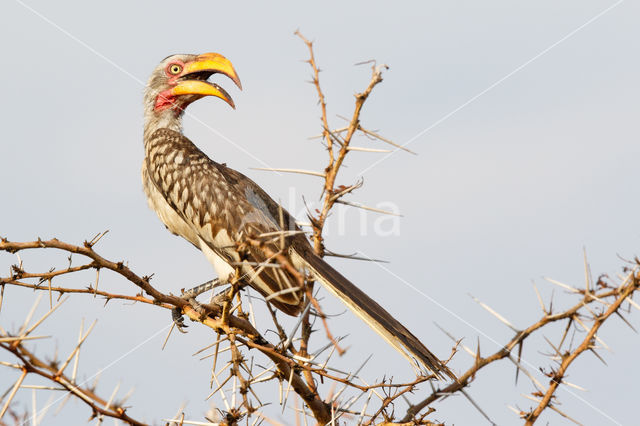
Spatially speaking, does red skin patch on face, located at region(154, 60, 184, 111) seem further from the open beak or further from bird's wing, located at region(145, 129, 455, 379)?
bird's wing, located at region(145, 129, 455, 379)

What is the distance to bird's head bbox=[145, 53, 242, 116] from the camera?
6.27 meters

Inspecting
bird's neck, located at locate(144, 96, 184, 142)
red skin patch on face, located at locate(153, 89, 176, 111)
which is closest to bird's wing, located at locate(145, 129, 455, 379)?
bird's neck, located at locate(144, 96, 184, 142)

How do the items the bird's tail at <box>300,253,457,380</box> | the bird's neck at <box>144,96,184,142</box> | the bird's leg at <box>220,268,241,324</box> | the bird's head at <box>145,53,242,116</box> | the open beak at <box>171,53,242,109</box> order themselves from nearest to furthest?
the bird's leg at <box>220,268,241,324</box> < the bird's tail at <box>300,253,457,380</box> < the open beak at <box>171,53,242,109</box> < the bird's head at <box>145,53,242,116</box> < the bird's neck at <box>144,96,184,142</box>

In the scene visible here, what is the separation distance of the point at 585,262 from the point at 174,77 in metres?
5.12

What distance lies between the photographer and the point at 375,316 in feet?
13.6

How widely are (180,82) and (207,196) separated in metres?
1.56

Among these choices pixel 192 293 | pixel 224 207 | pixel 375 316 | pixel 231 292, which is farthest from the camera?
pixel 224 207

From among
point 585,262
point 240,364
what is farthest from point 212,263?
point 585,262

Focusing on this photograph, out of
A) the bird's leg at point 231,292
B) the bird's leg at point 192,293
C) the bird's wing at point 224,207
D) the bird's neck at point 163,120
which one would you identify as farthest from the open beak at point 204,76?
the bird's leg at point 231,292

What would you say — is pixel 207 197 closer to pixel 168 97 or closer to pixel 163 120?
pixel 163 120

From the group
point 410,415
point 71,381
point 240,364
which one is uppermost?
point 240,364

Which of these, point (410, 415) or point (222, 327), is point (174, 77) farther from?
point (410, 415)

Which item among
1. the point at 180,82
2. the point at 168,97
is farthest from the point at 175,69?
the point at 168,97

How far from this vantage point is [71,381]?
7.70ft
